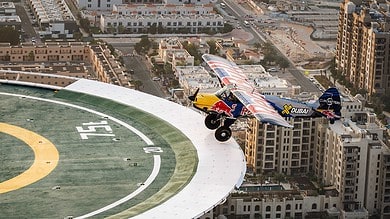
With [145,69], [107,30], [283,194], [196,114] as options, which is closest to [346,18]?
[145,69]

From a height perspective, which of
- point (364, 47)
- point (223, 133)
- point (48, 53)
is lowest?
point (48, 53)

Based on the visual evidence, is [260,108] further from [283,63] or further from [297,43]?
[297,43]

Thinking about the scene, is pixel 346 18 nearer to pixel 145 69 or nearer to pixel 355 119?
pixel 145 69

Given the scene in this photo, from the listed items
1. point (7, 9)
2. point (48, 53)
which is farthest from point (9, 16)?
point (48, 53)

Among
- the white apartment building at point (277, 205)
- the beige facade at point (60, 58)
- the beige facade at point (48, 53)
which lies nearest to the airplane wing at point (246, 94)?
the white apartment building at point (277, 205)

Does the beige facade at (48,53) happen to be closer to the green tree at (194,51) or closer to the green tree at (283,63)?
the green tree at (194,51)
